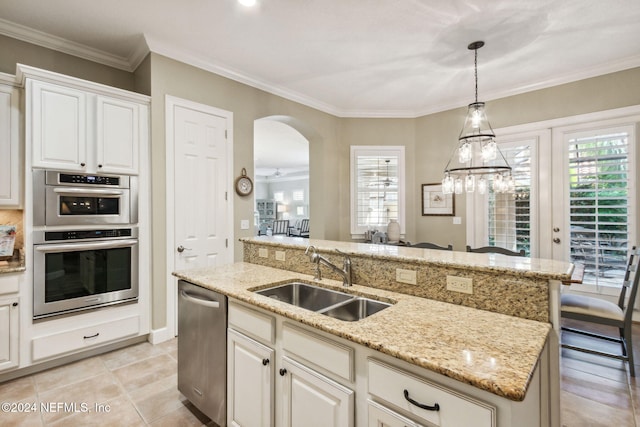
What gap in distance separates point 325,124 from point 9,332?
4132 mm

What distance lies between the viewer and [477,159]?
446 cm

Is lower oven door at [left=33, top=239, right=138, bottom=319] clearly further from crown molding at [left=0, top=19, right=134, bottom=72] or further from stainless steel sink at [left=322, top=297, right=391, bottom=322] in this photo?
stainless steel sink at [left=322, top=297, right=391, bottom=322]

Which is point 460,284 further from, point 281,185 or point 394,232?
point 281,185

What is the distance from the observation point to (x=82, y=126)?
2.59 meters

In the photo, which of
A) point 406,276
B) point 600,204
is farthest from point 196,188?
point 600,204

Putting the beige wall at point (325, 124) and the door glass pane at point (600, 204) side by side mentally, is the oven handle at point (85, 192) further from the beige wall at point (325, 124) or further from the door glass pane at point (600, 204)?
the door glass pane at point (600, 204)

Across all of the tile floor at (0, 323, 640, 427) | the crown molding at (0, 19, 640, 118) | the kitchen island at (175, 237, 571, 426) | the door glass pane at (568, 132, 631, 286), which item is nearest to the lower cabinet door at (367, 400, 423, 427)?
the kitchen island at (175, 237, 571, 426)

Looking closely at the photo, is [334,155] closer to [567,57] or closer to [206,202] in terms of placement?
[206,202]

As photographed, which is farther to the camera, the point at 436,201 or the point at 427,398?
the point at 436,201

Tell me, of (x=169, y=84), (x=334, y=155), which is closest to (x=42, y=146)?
(x=169, y=84)

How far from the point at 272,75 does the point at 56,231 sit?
8.69 ft

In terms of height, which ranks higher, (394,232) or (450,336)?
(394,232)

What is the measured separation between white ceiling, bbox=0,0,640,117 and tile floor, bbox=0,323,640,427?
286cm

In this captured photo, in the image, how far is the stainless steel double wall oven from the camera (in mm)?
2416
